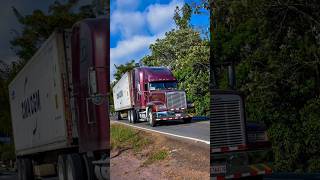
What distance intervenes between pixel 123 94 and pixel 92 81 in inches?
44.4

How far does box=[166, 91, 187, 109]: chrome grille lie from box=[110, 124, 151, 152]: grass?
30 cm

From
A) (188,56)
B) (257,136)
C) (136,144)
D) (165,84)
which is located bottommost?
(257,136)

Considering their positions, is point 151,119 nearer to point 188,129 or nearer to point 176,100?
point 176,100

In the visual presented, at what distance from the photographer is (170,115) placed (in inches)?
157

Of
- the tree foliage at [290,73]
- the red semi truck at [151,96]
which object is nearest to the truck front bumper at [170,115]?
the red semi truck at [151,96]

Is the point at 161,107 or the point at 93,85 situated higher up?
the point at 93,85

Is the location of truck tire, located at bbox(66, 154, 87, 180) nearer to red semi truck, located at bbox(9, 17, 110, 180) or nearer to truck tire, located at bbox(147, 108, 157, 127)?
red semi truck, located at bbox(9, 17, 110, 180)

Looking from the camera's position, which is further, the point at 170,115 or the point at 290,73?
the point at 290,73

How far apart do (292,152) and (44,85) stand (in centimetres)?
552

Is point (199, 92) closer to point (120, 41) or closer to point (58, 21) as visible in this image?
point (120, 41)

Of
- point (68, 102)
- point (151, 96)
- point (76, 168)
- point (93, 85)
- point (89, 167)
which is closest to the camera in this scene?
point (151, 96)

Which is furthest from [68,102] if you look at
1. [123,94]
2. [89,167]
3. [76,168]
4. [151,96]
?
[151,96]

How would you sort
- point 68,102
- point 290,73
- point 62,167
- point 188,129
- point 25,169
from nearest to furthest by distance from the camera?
point 188,129, point 68,102, point 62,167, point 25,169, point 290,73

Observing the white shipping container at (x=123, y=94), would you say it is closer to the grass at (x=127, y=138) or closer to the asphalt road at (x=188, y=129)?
the grass at (x=127, y=138)
